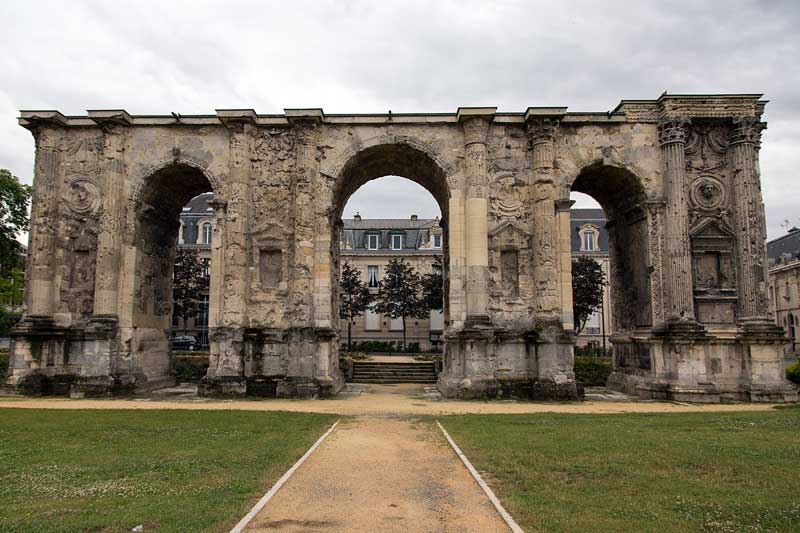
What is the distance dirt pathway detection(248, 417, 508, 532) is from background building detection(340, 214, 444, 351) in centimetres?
3573

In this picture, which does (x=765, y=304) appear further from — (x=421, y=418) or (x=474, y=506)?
(x=474, y=506)

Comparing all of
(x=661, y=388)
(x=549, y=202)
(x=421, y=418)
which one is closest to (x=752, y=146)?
(x=549, y=202)

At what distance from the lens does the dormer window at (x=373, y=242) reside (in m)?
48.1

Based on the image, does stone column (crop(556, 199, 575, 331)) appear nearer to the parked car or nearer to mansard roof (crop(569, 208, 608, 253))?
mansard roof (crop(569, 208, 608, 253))

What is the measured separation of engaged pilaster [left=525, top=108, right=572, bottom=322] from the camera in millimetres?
17797

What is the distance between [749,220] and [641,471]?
1374 centimetres

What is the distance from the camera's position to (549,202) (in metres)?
18.1

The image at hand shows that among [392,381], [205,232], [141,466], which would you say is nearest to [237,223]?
[392,381]

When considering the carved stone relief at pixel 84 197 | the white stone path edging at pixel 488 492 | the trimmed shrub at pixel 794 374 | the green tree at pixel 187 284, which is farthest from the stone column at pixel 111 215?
the trimmed shrub at pixel 794 374

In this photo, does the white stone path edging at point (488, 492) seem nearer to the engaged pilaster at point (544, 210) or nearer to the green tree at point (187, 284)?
the engaged pilaster at point (544, 210)

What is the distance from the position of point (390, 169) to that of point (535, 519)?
55.6ft

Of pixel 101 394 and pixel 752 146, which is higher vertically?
Result: pixel 752 146

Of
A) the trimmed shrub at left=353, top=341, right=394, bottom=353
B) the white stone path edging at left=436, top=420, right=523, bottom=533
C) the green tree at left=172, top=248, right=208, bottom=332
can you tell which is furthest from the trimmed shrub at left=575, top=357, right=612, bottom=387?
the green tree at left=172, top=248, right=208, bottom=332

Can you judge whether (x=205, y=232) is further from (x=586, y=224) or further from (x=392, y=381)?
(x=586, y=224)
